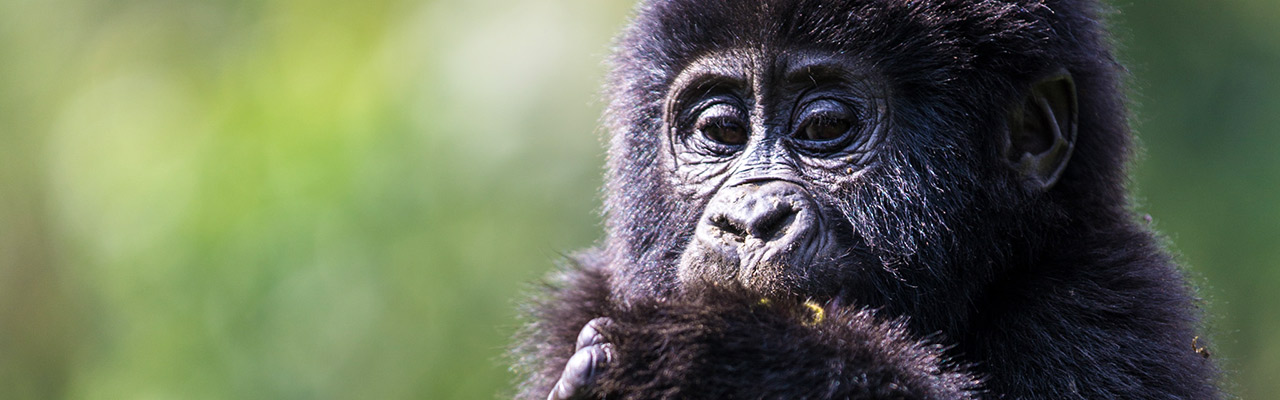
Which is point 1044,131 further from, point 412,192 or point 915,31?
point 412,192

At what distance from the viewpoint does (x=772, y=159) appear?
10.5 ft

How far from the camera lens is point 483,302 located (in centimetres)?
696

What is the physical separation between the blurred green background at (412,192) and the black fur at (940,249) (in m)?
2.96

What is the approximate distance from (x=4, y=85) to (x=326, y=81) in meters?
4.06

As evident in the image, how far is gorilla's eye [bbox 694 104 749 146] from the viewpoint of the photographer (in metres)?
3.33

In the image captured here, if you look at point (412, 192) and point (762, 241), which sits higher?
point (412, 192)

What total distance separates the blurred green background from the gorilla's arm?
363 cm

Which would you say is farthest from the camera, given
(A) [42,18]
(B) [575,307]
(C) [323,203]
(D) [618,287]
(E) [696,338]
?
(A) [42,18]

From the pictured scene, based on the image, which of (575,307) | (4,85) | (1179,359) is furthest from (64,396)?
(1179,359)

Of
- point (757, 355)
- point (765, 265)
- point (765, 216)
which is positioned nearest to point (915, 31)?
point (765, 216)

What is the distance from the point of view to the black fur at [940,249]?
8.86ft

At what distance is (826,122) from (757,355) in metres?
0.84

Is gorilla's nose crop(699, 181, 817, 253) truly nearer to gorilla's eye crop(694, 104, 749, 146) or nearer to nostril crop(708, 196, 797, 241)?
nostril crop(708, 196, 797, 241)

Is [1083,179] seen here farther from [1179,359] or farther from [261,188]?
[261,188]
